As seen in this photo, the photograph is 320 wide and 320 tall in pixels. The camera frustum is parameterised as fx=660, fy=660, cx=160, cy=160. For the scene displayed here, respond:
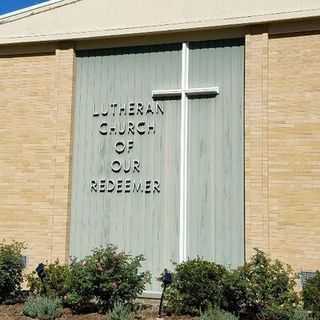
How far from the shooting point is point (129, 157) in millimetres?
13477

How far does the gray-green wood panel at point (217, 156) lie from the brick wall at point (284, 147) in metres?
0.32

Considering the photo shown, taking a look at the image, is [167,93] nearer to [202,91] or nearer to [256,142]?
[202,91]

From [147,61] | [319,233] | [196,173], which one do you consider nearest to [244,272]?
[319,233]

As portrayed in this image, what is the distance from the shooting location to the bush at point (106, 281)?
10.9m

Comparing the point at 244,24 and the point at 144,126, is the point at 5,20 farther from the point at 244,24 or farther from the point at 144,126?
the point at 244,24

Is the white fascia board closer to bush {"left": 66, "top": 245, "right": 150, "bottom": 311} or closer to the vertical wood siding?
the vertical wood siding

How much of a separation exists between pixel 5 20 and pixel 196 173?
555 centimetres

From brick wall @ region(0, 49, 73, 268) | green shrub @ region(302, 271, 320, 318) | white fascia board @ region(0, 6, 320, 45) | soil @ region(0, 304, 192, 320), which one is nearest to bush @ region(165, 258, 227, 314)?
soil @ region(0, 304, 192, 320)

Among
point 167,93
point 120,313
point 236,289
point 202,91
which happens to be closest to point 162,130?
point 167,93

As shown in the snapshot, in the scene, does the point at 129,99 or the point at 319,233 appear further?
the point at 129,99

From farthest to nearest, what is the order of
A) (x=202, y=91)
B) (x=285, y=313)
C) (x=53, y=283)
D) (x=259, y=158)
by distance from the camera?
(x=202, y=91)
(x=259, y=158)
(x=53, y=283)
(x=285, y=313)

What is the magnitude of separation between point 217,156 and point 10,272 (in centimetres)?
449

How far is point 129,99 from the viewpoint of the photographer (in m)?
13.7

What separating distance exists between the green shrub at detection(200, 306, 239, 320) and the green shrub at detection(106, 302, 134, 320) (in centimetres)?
114
